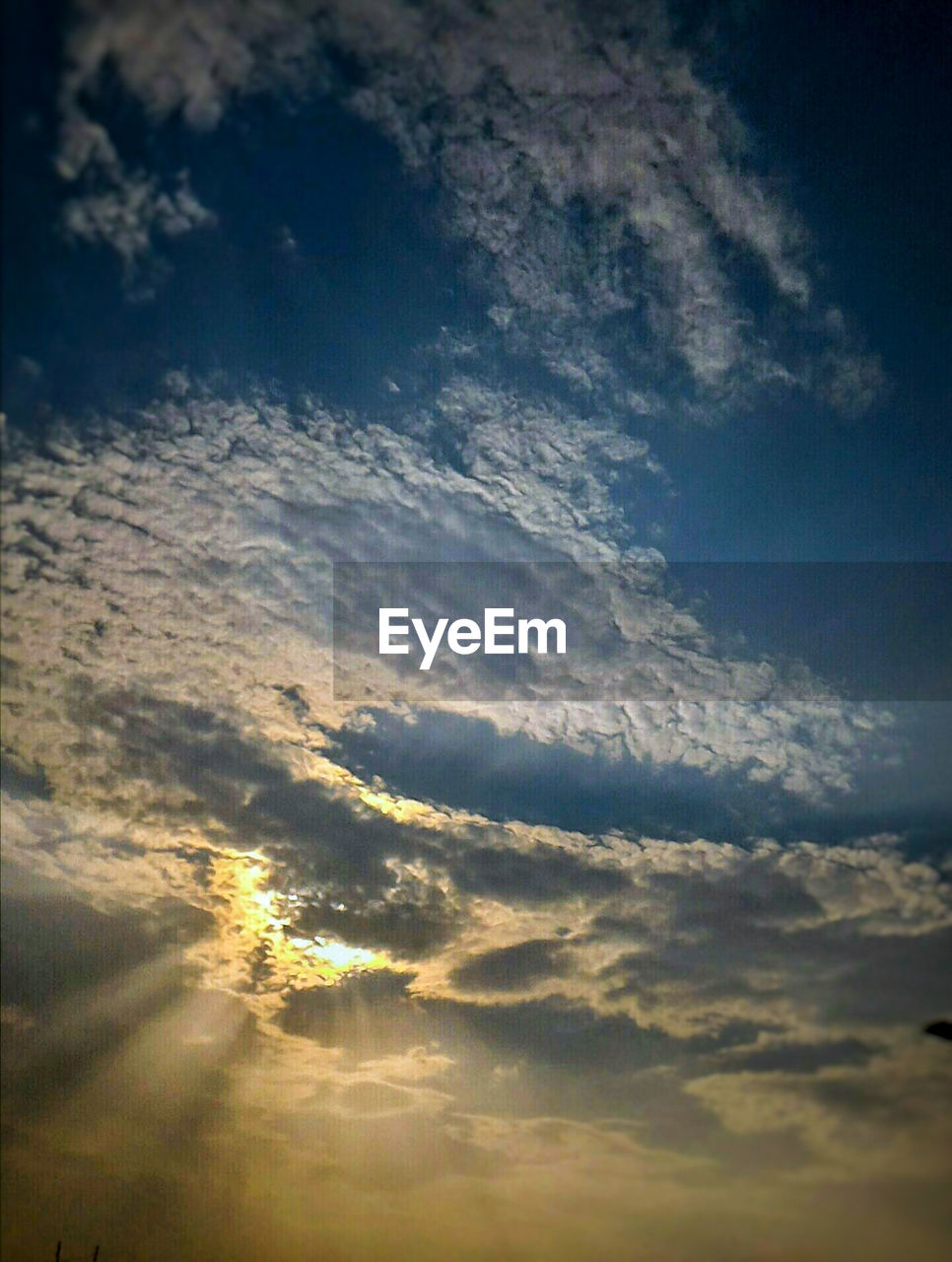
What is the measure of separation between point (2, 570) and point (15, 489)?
3019 millimetres

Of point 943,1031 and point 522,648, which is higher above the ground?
point 522,648

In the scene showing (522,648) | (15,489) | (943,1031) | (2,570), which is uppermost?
(15,489)

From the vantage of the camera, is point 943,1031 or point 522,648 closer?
point 943,1031

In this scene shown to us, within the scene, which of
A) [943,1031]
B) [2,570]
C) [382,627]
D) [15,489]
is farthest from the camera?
[382,627]

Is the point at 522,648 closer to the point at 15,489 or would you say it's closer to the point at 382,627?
the point at 382,627

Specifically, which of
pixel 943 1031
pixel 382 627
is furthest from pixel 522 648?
pixel 943 1031

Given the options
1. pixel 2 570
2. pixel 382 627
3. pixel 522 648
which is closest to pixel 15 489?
pixel 2 570

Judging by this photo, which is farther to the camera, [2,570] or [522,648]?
[522,648]

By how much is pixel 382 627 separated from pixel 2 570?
10.8 metres

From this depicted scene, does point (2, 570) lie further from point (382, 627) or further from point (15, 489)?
point (382, 627)

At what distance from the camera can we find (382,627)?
23.5 m

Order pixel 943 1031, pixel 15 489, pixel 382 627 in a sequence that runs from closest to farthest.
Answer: pixel 943 1031 < pixel 15 489 < pixel 382 627

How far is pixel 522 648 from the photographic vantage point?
23.8m

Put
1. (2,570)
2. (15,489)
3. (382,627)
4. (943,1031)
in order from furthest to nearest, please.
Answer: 1. (382,627)
2. (2,570)
3. (15,489)
4. (943,1031)
